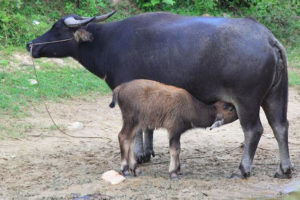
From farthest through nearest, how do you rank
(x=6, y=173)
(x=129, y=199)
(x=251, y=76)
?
1. (x=6, y=173)
2. (x=251, y=76)
3. (x=129, y=199)

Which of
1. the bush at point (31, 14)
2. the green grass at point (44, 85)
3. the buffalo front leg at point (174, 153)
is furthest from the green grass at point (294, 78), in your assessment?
the buffalo front leg at point (174, 153)

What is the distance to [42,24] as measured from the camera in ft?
41.9

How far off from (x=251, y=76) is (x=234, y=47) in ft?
1.35

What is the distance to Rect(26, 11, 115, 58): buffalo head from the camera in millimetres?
8391

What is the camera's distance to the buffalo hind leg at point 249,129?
736 centimetres

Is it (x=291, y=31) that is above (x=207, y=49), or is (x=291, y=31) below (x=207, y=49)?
below

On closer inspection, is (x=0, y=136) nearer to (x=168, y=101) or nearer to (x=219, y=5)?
(x=168, y=101)

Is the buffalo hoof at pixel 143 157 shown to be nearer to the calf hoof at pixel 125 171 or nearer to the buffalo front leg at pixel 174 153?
the calf hoof at pixel 125 171

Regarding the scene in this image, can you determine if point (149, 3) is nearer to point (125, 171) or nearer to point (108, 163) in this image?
point (108, 163)

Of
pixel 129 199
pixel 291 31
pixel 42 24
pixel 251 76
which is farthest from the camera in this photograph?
pixel 291 31


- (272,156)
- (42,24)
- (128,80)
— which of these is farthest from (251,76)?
(42,24)

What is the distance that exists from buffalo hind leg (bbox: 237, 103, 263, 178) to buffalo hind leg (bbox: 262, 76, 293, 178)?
12.4 inches

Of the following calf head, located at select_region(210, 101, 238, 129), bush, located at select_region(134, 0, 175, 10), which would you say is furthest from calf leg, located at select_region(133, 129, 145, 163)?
bush, located at select_region(134, 0, 175, 10)

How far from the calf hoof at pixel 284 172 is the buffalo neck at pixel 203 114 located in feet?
3.80
